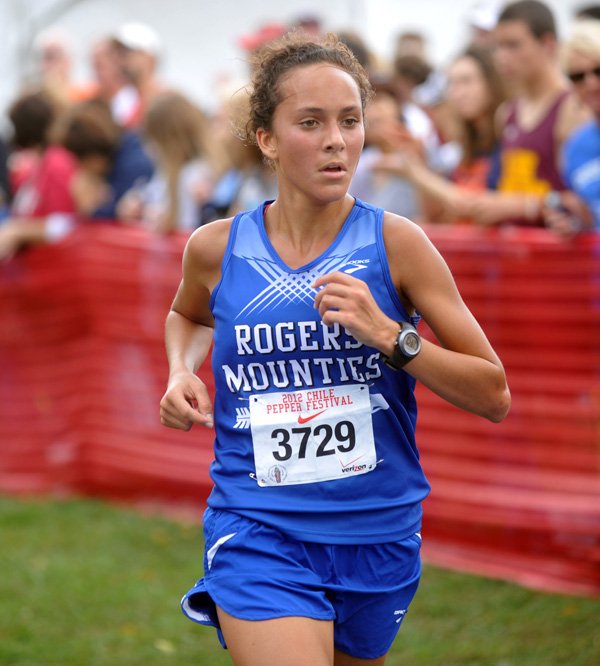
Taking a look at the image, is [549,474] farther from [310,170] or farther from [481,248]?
[310,170]

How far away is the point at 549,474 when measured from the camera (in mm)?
5613

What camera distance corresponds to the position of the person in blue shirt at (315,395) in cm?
304

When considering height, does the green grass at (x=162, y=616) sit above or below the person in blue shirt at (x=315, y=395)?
below

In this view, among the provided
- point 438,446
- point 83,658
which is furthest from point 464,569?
point 83,658

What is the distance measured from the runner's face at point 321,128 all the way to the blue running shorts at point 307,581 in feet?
2.86

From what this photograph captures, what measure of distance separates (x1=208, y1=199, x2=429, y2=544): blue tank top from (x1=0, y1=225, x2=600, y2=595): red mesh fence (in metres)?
2.47

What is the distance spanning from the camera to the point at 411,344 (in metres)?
2.90

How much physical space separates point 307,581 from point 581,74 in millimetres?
2905

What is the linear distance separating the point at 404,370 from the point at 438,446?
3051mm

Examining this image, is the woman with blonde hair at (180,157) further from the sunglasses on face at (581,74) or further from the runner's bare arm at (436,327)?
the runner's bare arm at (436,327)

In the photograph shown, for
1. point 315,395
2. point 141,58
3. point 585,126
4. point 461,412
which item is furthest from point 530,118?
point 141,58

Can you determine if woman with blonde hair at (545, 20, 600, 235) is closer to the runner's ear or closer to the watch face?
the runner's ear

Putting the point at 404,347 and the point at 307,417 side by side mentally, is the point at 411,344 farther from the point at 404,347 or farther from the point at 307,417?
the point at 307,417

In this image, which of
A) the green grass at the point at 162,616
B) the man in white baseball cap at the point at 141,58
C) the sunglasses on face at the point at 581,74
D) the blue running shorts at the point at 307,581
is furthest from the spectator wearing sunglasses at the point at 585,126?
the man in white baseball cap at the point at 141,58
